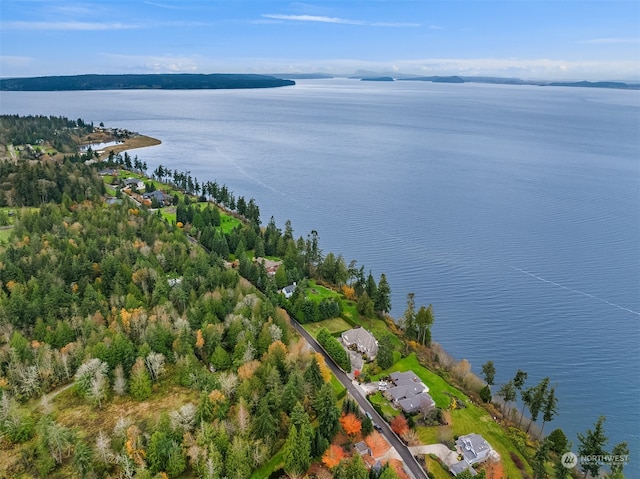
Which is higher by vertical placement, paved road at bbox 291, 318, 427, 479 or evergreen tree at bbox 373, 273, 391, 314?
evergreen tree at bbox 373, 273, 391, 314

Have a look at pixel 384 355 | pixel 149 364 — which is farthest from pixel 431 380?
pixel 149 364

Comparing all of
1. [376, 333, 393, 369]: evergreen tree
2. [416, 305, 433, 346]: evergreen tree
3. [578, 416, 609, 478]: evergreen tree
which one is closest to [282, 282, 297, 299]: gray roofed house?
[376, 333, 393, 369]: evergreen tree

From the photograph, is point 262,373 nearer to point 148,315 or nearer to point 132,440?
point 132,440

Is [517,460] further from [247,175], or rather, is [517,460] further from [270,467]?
[247,175]

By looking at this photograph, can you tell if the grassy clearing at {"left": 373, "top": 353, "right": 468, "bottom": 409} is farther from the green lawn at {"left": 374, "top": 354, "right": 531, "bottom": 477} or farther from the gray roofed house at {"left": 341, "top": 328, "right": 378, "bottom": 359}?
the gray roofed house at {"left": 341, "top": 328, "right": 378, "bottom": 359}

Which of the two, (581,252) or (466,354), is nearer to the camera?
(466,354)

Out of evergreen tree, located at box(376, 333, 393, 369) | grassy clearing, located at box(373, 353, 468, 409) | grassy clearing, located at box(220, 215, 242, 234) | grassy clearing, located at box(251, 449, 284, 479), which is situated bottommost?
grassy clearing, located at box(251, 449, 284, 479)

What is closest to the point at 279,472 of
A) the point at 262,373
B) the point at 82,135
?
the point at 262,373
